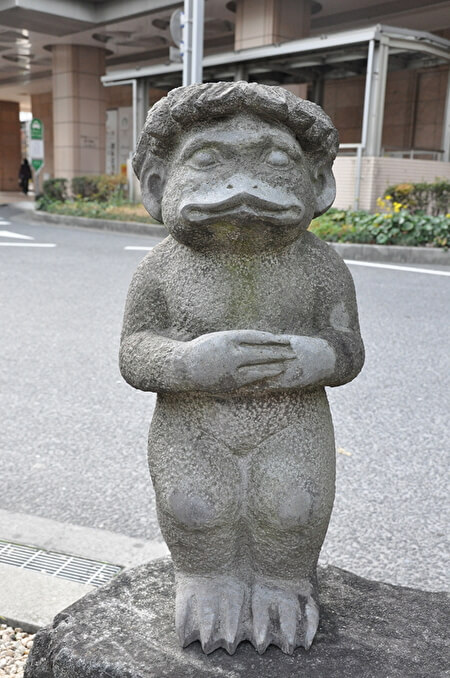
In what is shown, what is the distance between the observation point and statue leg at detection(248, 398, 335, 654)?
5.38ft

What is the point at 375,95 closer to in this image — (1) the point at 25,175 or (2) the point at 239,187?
(2) the point at 239,187

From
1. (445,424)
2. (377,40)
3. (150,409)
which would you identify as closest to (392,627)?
(445,424)

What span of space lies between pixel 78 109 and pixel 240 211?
18.3 meters

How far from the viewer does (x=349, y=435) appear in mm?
3879

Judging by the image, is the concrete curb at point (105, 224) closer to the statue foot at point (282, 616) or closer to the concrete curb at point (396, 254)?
the concrete curb at point (396, 254)

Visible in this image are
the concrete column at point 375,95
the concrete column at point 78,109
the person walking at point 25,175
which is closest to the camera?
the concrete column at point 375,95

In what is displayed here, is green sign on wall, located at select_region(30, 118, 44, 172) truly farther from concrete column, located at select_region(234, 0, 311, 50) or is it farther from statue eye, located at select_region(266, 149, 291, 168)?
statue eye, located at select_region(266, 149, 291, 168)

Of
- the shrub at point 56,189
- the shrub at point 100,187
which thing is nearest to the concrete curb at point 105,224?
the shrub at point 100,187

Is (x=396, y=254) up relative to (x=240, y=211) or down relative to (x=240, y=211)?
down

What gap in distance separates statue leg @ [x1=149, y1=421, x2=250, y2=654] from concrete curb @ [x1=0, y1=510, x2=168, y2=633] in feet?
2.70

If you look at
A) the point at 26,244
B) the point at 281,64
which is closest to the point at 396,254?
the point at 26,244

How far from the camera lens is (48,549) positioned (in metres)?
2.72

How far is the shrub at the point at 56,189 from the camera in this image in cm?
1728

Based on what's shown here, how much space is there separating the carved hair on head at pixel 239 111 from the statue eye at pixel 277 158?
0.25ft
